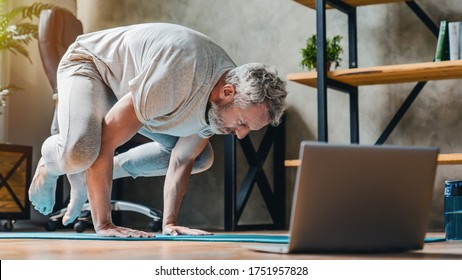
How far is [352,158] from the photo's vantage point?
119 centimetres

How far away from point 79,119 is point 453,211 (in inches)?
45.0

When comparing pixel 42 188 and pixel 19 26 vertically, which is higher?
pixel 19 26

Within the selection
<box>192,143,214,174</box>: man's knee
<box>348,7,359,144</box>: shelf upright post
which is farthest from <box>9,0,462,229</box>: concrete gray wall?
<box>192,143,214,174</box>: man's knee

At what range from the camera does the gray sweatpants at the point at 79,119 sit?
83.5 inches

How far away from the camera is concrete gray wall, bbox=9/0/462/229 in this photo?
3416 millimetres

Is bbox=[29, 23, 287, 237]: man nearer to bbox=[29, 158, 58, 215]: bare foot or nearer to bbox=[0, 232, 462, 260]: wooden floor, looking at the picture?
bbox=[29, 158, 58, 215]: bare foot

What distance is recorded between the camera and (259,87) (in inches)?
79.0

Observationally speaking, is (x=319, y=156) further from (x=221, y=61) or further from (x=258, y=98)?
(x=221, y=61)

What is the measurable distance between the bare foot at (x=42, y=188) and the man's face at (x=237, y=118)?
68cm

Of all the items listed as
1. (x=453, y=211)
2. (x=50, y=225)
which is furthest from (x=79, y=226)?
(x=453, y=211)

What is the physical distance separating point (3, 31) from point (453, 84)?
8.26 feet

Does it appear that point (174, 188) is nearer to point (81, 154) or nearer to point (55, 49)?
point (81, 154)

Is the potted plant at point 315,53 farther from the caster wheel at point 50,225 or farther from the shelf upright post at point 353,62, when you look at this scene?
the caster wheel at point 50,225

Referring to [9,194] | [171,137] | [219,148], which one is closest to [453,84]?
[219,148]
